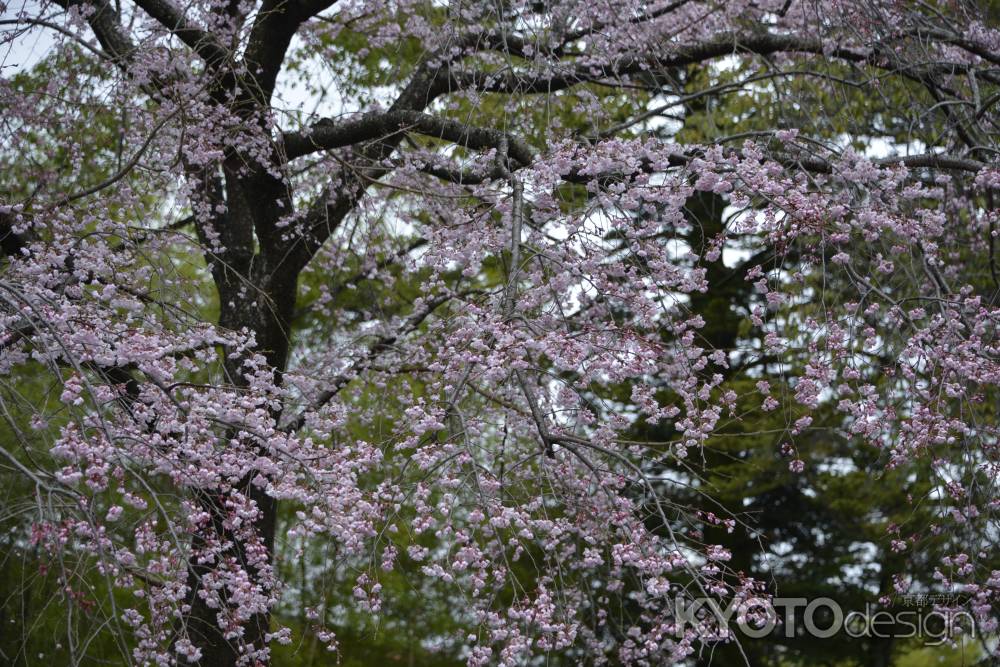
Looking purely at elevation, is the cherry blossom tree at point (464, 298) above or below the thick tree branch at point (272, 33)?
below

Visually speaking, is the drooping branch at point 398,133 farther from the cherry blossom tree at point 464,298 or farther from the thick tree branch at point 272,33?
the thick tree branch at point 272,33

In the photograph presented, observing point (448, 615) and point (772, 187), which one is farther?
point (448, 615)

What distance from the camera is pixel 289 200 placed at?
6.14 meters

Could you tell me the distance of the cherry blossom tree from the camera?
3779 millimetres

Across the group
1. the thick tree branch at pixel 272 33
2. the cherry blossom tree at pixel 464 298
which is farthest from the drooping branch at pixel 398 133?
the thick tree branch at pixel 272 33

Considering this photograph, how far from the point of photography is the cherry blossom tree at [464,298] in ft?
12.4

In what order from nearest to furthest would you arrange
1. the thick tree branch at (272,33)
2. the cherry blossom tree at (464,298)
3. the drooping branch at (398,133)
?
the cherry blossom tree at (464,298), the drooping branch at (398,133), the thick tree branch at (272,33)

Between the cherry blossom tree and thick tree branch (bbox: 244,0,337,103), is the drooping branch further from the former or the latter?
thick tree branch (bbox: 244,0,337,103)

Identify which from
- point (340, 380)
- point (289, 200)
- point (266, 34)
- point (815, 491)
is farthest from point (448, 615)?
point (266, 34)

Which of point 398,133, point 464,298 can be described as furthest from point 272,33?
point 464,298

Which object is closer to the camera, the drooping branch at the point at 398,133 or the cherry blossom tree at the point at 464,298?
the cherry blossom tree at the point at 464,298

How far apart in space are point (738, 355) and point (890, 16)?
572 centimetres

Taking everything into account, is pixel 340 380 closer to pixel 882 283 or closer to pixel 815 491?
pixel 882 283

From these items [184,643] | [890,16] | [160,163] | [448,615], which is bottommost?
[184,643]
